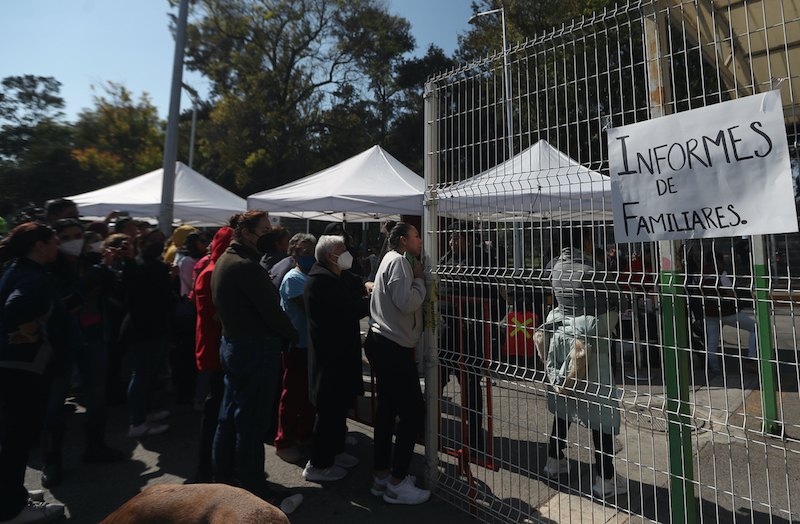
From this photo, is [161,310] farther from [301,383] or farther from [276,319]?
[276,319]

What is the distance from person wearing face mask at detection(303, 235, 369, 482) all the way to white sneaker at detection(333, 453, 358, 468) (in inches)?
5.9

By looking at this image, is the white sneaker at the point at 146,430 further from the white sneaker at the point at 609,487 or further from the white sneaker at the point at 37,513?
the white sneaker at the point at 609,487

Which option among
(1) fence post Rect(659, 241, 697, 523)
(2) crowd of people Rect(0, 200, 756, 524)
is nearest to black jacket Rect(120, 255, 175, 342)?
(2) crowd of people Rect(0, 200, 756, 524)

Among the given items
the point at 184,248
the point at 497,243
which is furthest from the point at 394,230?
the point at 184,248

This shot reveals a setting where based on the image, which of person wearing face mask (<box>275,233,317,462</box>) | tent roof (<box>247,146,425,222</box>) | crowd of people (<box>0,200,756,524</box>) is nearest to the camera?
crowd of people (<box>0,200,756,524</box>)

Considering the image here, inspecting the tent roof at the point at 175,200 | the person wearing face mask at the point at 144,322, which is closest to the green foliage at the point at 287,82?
the tent roof at the point at 175,200

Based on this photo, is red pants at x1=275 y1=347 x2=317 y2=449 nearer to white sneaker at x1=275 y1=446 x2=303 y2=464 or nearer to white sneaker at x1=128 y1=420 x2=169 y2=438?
white sneaker at x1=275 y1=446 x2=303 y2=464

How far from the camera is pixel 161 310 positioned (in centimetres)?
455

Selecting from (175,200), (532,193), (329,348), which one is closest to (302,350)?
(329,348)

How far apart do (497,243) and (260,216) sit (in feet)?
5.28

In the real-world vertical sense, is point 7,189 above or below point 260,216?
above

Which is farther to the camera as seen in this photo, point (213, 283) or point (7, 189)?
point (7, 189)

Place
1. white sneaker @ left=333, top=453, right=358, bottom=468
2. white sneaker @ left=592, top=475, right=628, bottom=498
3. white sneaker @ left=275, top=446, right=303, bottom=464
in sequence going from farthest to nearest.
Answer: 1. white sneaker @ left=275, top=446, right=303, bottom=464
2. white sneaker @ left=333, top=453, right=358, bottom=468
3. white sneaker @ left=592, top=475, right=628, bottom=498

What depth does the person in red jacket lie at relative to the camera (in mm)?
3668
